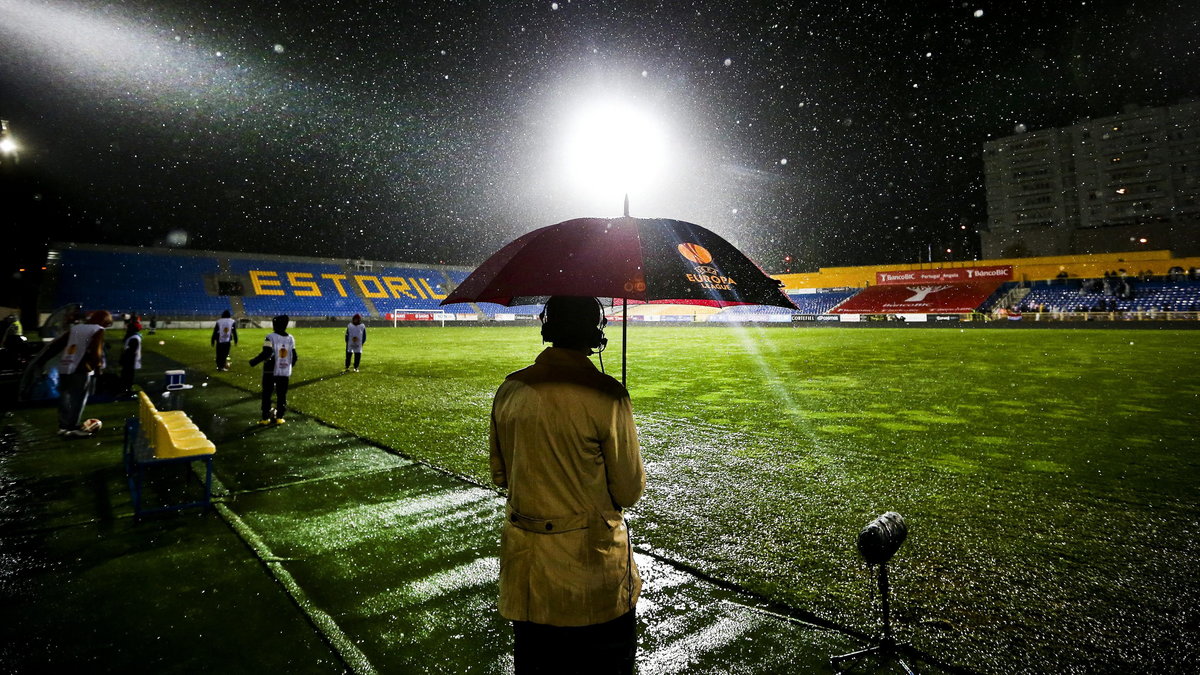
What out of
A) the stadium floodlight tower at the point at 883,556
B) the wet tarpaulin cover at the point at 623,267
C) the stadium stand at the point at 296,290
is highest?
the stadium stand at the point at 296,290

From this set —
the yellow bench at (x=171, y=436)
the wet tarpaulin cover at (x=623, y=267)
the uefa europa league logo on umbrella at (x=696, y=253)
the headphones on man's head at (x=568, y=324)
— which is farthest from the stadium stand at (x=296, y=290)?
the headphones on man's head at (x=568, y=324)

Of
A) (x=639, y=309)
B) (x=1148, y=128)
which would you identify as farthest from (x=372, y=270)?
(x=1148, y=128)

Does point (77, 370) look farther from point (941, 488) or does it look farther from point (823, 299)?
point (823, 299)

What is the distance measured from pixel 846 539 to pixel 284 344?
8.41m

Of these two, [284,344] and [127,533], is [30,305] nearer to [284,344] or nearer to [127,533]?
[284,344]

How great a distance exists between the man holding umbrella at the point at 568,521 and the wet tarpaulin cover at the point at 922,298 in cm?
5697

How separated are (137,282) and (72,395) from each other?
167 feet

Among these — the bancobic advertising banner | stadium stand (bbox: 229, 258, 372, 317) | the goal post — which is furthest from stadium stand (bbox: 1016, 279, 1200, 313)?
stadium stand (bbox: 229, 258, 372, 317)

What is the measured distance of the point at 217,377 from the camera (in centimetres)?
1377

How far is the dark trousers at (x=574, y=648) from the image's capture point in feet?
5.21

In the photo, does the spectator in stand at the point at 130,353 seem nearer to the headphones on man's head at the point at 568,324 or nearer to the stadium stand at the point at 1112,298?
the headphones on man's head at the point at 568,324

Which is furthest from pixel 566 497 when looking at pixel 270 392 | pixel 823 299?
pixel 823 299

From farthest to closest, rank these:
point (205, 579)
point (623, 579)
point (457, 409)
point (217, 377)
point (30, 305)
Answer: point (30, 305) < point (217, 377) < point (457, 409) < point (205, 579) < point (623, 579)

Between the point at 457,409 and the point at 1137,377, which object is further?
the point at 1137,377
